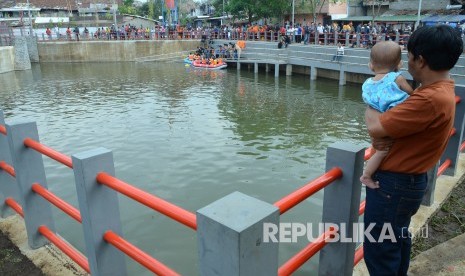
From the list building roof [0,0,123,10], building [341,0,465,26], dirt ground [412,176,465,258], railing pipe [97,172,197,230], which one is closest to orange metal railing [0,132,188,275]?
railing pipe [97,172,197,230]

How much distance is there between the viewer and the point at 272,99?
1748 centimetres

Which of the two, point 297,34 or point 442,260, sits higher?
point 297,34

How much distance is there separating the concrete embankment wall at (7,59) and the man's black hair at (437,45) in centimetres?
3176

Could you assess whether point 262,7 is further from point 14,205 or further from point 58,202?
point 58,202

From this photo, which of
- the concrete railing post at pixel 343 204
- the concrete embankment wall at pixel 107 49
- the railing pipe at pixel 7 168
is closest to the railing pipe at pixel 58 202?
the railing pipe at pixel 7 168

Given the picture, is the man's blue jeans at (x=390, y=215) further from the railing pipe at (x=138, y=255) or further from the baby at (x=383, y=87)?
the railing pipe at (x=138, y=255)

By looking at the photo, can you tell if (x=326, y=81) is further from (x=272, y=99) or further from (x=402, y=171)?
(x=402, y=171)

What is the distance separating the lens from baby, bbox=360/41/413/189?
2.20 m

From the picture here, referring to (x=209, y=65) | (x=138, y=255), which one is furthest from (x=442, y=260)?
(x=209, y=65)

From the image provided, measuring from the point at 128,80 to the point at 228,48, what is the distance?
9.06 meters

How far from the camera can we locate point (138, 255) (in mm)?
2293

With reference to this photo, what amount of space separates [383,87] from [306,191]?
0.73 metres

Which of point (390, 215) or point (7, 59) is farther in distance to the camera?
point (7, 59)

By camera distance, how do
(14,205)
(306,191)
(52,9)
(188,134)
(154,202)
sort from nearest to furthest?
(154,202), (306,191), (14,205), (188,134), (52,9)
